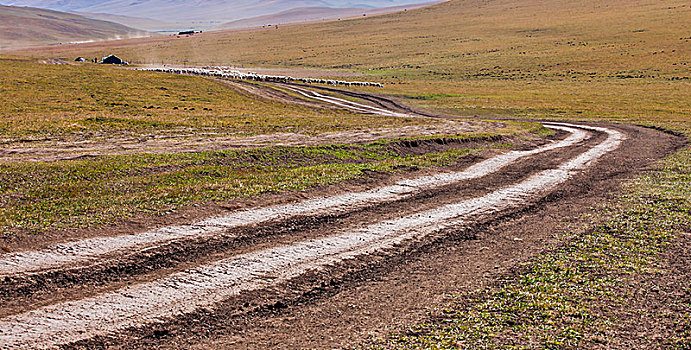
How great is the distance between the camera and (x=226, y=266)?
8.28m

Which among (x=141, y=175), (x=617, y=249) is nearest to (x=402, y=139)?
(x=141, y=175)

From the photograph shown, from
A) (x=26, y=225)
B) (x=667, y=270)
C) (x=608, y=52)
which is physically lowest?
(x=667, y=270)

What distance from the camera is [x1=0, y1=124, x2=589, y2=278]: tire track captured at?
7.95 meters

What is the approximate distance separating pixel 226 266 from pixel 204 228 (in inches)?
72.6

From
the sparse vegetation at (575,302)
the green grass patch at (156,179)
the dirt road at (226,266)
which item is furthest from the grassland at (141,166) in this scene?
the sparse vegetation at (575,302)

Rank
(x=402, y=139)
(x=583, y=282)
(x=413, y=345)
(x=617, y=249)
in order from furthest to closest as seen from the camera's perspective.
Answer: (x=402, y=139) < (x=617, y=249) < (x=583, y=282) < (x=413, y=345)

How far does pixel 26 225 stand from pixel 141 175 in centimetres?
492

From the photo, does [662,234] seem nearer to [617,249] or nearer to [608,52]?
[617,249]

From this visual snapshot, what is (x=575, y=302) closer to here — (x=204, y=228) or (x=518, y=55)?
(x=204, y=228)

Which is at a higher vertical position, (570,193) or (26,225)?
(26,225)

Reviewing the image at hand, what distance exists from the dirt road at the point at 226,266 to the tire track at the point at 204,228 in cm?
2

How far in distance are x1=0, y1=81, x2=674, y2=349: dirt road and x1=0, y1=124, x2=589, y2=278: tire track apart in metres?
0.02

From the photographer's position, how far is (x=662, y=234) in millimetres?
10125

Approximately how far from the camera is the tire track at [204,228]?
7945mm
